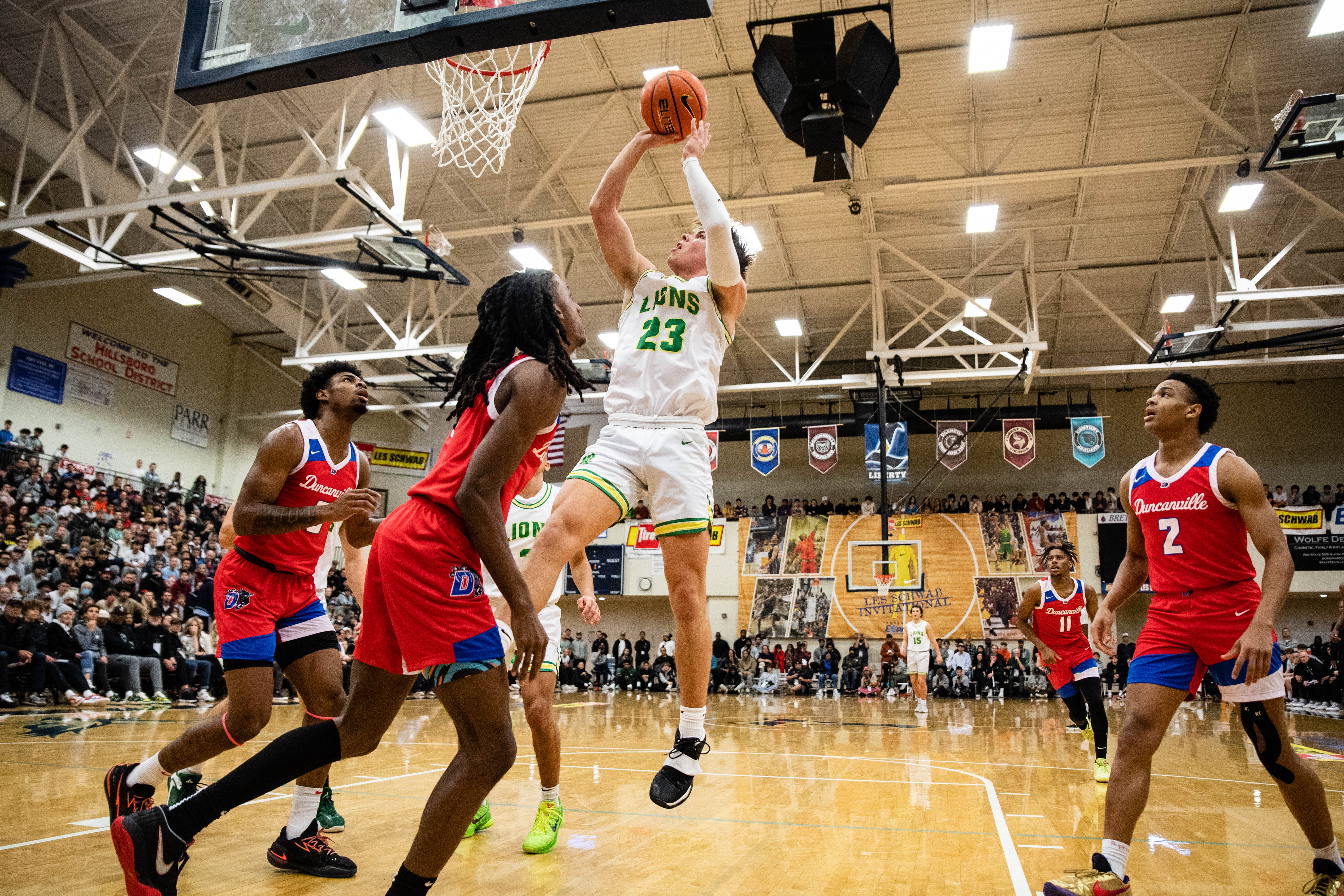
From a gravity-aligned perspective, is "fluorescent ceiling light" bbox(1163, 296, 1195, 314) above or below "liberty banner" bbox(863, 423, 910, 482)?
above

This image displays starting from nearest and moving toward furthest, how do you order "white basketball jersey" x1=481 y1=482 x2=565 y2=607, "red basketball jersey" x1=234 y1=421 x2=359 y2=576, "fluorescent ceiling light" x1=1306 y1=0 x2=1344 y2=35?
"red basketball jersey" x1=234 y1=421 x2=359 y2=576
"white basketball jersey" x1=481 y1=482 x2=565 y2=607
"fluorescent ceiling light" x1=1306 y1=0 x2=1344 y2=35

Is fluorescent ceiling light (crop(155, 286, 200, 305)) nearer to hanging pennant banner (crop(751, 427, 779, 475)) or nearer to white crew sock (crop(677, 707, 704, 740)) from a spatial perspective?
hanging pennant banner (crop(751, 427, 779, 475))

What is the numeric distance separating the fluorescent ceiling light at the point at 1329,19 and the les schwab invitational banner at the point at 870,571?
1389cm

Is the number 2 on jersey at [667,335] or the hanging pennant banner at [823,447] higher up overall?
the hanging pennant banner at [823,447]

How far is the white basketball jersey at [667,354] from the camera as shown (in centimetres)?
335

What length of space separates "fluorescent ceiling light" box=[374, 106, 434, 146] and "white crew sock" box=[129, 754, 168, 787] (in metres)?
8.45

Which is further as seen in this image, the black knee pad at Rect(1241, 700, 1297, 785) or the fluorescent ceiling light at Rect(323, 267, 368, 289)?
the fluorescent ceiling light at Rect(323, 267, 368, 289)

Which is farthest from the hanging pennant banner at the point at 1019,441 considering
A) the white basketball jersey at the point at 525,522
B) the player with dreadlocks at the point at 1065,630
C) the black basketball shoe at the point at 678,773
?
the black basketball shoe at the point at 678,773

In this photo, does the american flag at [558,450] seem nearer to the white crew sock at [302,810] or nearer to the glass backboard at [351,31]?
the glass backboard at [351,31]

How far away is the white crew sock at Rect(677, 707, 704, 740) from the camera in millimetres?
3137

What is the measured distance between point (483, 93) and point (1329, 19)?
1077 centimetres

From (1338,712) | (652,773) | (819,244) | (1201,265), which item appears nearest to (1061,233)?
(1201,265)

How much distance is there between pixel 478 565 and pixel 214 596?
5.35 feet

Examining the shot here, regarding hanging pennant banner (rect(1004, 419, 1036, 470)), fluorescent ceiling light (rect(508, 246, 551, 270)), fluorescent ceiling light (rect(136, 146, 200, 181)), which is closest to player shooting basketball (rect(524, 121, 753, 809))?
fluorescent ceiling light (rect(136, 146, 200, 181))
